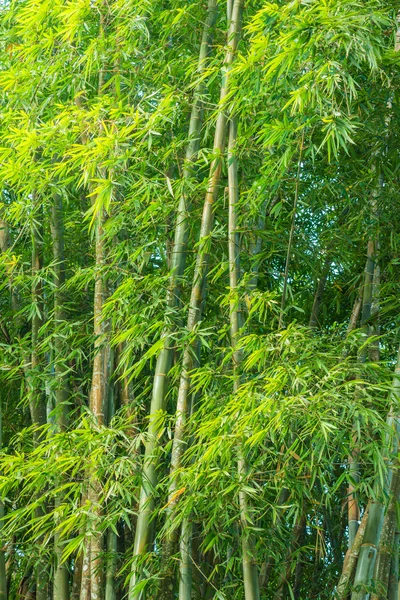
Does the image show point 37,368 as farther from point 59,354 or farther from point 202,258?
point 202,258

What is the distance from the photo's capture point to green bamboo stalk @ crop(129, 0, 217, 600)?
3.74m

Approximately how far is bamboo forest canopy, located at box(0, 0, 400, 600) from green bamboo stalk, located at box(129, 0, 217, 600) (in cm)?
1

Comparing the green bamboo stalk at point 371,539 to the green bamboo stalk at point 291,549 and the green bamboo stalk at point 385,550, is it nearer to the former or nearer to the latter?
the green bamboo stalk at point 385,550

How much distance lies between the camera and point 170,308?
390 cm

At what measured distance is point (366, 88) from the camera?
13.0 ft

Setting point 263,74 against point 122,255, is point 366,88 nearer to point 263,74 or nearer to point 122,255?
point 263,74

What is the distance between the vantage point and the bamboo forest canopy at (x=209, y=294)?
338 centimetres

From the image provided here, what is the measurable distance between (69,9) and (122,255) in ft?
3.92

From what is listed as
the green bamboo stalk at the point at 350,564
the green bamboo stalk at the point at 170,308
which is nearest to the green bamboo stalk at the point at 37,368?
the green bamboo stalk at the point at 170,308

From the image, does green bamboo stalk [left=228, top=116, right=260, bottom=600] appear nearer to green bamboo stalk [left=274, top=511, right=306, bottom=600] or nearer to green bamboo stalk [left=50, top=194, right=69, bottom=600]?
green bamboo stalk [left=274, top=511, right=306, bottom=600]

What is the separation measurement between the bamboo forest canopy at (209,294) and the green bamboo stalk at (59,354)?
0.01 m

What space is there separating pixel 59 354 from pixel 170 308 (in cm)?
90

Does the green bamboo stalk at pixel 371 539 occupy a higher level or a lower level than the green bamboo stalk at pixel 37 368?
lower

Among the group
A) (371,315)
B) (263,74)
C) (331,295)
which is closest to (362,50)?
(263,74)
